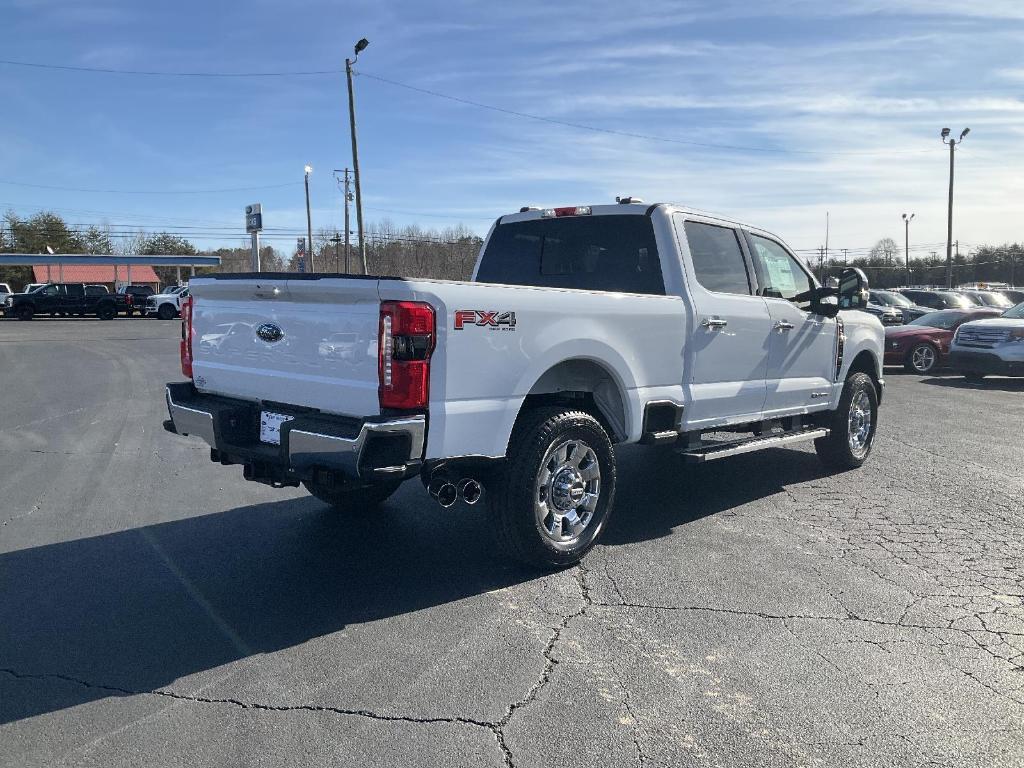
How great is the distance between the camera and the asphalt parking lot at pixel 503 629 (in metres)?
3.08

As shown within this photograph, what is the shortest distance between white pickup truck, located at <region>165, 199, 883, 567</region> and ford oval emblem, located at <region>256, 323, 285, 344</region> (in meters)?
0.01

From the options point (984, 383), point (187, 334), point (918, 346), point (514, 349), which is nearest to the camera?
point (514, 349)

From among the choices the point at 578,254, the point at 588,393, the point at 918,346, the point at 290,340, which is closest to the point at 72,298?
the point at 918,346

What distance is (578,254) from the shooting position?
6.36 meters

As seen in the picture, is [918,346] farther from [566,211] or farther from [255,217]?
[255,217]

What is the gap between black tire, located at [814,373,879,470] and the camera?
25.0 ft

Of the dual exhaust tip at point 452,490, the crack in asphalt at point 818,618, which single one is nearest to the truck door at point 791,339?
the crack in asphalt at point 818,618

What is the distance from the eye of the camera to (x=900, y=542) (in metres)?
5.51

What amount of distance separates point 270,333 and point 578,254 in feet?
8.59

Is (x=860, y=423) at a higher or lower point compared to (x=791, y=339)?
lower

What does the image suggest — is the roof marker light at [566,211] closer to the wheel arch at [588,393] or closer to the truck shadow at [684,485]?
the wheel arch at [588,393]

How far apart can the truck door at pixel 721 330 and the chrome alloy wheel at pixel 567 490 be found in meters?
1.03

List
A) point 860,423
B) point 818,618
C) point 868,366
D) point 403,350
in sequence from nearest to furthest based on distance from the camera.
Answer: point 403,350 → point 818,618 → point 860,423 → point 868,366

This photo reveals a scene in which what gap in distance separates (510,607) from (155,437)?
599 centimetres
